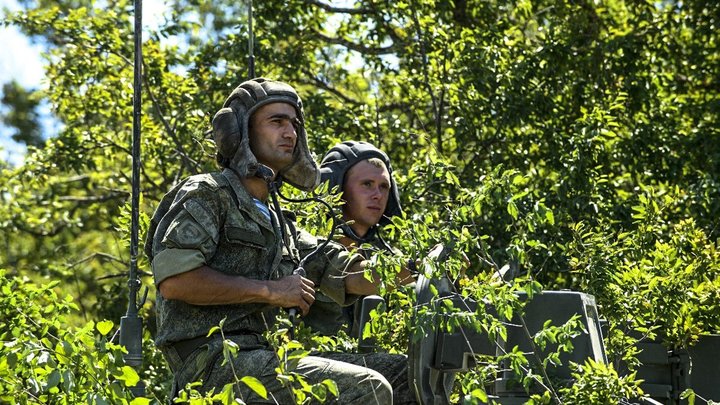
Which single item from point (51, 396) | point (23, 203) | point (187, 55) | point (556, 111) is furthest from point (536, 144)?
point (51, 396)

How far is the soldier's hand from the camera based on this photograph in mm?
5105

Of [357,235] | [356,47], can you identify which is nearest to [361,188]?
[357,235]

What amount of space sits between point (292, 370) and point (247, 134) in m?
1.07

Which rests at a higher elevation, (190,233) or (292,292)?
(190,233)

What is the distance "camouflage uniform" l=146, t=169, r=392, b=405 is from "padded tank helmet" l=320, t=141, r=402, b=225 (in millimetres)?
1858

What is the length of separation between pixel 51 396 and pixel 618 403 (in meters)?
1.94

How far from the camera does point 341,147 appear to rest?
7.58m

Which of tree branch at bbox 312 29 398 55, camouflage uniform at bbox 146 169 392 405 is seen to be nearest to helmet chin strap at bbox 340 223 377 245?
camouflage uniform at bbox 146 169 392 405

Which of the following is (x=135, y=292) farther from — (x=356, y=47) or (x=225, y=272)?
(x=356, y=47)

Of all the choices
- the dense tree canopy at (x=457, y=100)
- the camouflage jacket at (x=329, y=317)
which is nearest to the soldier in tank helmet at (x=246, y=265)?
the camouflage jacket at (x=329, y=317)

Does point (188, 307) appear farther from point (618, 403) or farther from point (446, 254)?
point (618, 403)

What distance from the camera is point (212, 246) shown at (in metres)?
5.18

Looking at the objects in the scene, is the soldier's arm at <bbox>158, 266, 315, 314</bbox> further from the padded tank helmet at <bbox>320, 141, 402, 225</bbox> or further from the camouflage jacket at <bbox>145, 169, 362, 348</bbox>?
the padded tank helmet at <bbox>320, 141, 402, 225</bbox>

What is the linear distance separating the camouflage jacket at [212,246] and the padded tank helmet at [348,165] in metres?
1.87
